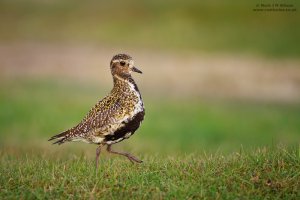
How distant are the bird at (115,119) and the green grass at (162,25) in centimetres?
2116

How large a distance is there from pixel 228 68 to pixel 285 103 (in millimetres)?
5738

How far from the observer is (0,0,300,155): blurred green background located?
19.0 metres

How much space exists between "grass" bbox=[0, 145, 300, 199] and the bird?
1.38 feet

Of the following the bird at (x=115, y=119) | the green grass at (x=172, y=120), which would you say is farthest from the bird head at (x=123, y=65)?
the green grass at (x=172, y=120)

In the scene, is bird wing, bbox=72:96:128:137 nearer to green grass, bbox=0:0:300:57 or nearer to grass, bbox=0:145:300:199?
grass, bbox=0:145:300:199

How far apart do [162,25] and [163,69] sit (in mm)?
5499

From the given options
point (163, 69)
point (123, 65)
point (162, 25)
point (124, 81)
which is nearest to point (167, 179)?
point (124, 81)

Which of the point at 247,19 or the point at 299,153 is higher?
the point at 247,19

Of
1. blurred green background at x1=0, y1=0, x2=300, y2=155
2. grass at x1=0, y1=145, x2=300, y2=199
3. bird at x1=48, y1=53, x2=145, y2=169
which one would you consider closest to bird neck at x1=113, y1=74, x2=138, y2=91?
bird at x1=48, y1=53, x2=145, y2=169

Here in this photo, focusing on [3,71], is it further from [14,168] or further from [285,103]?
[14,168]

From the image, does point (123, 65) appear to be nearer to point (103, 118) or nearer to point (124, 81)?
point (124, 81)

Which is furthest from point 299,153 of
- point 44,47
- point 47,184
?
point 44,47

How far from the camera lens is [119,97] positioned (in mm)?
9281

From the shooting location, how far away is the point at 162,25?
34.8 meters
